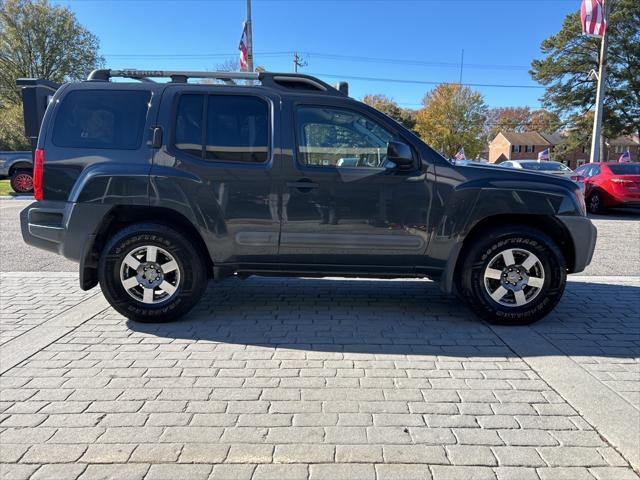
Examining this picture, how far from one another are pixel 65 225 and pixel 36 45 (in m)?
42.6

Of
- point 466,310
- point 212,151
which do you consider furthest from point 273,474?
point 466,310

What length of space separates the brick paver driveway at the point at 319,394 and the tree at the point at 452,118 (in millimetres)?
60181

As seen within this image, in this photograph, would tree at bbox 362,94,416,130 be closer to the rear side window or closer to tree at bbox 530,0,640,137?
tree at bbox 530,0,640,137

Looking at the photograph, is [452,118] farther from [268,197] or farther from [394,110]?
[268,197]

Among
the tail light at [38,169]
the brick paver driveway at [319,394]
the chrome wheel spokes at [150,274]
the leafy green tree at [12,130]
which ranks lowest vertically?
the brick paver driveway at [319,394]

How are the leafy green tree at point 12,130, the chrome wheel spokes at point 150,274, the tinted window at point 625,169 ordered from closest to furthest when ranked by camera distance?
the chrome wheel spokes at point 150,274 → the tinted window at point 625,169 → the leafy green tree at point 12,130

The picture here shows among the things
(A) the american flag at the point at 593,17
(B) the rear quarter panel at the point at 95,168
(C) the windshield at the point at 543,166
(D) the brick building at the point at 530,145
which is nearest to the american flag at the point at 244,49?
(C) the windshield at the point at 543,166

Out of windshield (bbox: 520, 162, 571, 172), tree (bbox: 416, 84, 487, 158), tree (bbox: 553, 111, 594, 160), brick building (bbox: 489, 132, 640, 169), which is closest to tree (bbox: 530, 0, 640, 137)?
tree (bbox: 553, 111, 594, 160)

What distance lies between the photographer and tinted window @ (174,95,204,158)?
14.1 feet

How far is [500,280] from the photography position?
14.6 feet

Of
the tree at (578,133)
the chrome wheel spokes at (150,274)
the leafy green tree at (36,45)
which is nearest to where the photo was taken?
the chrome wheel spokes at (150,274)

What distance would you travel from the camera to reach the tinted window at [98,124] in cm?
430

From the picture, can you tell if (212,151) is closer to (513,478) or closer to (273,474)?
(273,474)

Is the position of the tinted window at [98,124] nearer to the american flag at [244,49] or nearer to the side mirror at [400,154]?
the side mirror at [400,154]
